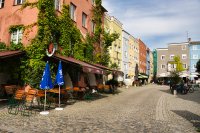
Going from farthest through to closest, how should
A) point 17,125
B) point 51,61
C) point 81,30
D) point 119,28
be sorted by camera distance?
point 119,28, point 81,30, point 51,61, point 17,125

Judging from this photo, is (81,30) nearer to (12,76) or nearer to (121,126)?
(12,76)

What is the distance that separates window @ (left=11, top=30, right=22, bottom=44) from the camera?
66.4 feet

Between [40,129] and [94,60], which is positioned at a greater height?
[94,60]

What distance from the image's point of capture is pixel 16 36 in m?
20.5

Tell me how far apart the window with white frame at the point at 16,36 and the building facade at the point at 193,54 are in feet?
220

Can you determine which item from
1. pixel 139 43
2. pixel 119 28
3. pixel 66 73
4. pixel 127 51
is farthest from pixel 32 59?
pixel 139 43

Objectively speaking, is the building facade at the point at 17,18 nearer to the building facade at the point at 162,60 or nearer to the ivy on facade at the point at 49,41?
the ivy on facade at the point at 49,41

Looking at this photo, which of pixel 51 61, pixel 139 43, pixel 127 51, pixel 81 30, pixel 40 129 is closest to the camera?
pixel 40 129

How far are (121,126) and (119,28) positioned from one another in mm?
41248

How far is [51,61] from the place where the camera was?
64.3 feet

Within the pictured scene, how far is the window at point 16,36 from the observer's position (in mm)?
20250

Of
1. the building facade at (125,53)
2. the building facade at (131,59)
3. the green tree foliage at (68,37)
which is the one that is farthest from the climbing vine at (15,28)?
the building facade at (131,59)

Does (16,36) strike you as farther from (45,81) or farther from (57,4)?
(45,81)

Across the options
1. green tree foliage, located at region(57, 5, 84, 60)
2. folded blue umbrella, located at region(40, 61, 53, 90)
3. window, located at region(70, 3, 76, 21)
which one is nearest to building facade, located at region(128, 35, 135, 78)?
window, located at region(70, 3, 76, 21)
